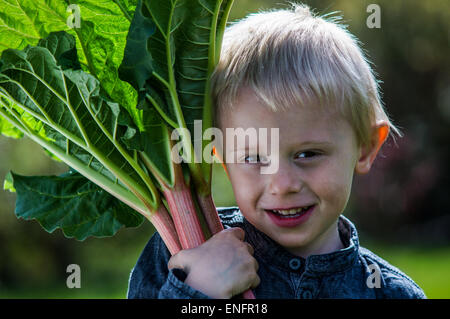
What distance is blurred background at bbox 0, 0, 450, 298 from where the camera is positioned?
6.70 metres

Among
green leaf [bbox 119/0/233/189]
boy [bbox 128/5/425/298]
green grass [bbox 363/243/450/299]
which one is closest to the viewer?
green leaf [bbox 119/0/233/189]

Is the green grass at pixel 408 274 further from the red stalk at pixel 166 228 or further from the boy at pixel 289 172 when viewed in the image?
the red stalk at pixel 166 228

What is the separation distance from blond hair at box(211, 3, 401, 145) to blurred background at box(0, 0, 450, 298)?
5.06 meters

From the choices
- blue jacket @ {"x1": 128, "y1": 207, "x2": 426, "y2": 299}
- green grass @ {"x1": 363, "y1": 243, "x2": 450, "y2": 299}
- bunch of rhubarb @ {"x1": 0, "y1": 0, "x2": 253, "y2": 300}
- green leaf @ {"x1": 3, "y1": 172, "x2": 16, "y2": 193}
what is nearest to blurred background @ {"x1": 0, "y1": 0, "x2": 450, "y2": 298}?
green grass @ {"x1": 363, "y1": 243, "x2": 450, "y2": 299}

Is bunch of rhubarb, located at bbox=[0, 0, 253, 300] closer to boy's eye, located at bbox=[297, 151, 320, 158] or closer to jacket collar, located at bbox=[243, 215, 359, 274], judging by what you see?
jacket collar, located at bbox=[243, 215, 359, 274]

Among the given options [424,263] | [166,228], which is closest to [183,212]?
[166,228]

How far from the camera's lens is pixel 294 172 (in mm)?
1411

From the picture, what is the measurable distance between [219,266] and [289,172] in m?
0.28

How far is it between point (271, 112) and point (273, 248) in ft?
1.24

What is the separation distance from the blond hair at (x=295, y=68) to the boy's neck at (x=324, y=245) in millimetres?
276
